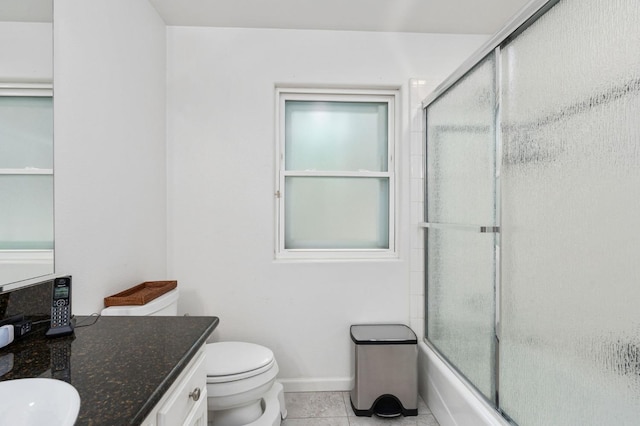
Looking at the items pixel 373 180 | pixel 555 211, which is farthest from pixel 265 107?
pixel 555 211

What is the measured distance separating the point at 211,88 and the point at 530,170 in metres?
1.82

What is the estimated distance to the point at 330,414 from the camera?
186 cm

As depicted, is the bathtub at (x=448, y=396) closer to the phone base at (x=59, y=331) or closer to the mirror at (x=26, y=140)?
the phone base at (x=59, y=331)

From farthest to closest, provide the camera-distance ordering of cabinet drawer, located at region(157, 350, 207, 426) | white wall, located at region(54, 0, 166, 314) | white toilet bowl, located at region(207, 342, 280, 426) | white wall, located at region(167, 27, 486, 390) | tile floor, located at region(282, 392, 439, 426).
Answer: white wall, located at region(167, 27, 486, 390)
tile floor, located at region(282, 392, 439, 426)
white toilet bowl, located at region(207, 342, 280, 426)
white wall, located at region(54, 0, 166, 314)
cabinet drawer, located at region(157, 350, 207, 426)

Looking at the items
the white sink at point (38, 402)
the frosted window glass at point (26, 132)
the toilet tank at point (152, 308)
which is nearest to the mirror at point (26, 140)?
the frosted window glass at point (26, 132)

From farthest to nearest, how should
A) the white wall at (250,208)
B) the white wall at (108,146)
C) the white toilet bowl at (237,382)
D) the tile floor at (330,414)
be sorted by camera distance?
1. the white wall at (250,208)
2. the tile floor at (330,414)
3. the white toilet bowl at (237,382)
4. the white wall at (108,146)

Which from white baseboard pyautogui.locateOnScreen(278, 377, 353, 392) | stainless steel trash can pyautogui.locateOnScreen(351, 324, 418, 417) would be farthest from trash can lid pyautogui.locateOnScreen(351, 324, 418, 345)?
white baseboard pyautogui.locateOnScreen(278, 377, 353, 392)

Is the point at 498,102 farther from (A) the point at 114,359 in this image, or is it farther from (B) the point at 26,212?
(B) the point at 26,212

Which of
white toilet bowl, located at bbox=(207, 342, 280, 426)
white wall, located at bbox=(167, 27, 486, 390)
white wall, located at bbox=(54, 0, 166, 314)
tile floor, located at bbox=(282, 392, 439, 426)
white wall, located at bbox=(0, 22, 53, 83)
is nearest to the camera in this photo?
white wall, located at bbox=(0, 22, 53, 83)

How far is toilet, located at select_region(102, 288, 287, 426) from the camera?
57.0 inches

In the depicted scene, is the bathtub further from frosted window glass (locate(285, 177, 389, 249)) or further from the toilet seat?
the toilet seat

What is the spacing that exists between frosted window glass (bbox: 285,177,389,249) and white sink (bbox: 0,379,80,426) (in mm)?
1587

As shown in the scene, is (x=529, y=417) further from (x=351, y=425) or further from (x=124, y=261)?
(x=124, y=261)

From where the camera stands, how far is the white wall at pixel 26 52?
3.13 ft
